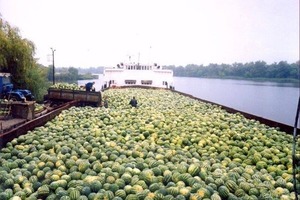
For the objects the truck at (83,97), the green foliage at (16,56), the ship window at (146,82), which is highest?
the green foliage at (16,56)

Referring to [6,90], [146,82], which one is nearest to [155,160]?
[6,90]

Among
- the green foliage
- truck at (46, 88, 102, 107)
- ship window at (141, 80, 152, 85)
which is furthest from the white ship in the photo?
truck at (46, 88, 102, 107)

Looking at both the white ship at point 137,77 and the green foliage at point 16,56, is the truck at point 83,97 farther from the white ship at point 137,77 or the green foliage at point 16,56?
the white ship at point 137,77

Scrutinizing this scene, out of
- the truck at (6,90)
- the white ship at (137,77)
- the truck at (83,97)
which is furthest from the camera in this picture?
the white ship at (137,77)

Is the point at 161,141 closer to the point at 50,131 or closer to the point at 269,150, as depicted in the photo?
the point at 269,150

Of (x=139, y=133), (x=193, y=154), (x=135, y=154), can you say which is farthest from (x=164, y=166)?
(x=139, y=133)

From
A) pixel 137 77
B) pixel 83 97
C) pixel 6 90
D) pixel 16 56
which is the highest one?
pixel 16 56

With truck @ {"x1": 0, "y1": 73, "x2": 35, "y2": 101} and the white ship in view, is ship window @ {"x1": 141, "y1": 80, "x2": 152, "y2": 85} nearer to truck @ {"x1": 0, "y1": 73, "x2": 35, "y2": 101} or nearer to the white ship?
the white ship

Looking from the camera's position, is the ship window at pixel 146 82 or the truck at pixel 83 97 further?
the ship window at pixel 146 82

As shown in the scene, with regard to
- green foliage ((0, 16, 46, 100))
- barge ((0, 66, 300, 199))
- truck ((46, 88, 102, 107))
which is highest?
green foliage ((0, 16, 46, 100))

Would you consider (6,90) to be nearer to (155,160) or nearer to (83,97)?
(83,97)

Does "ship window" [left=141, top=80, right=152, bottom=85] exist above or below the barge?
above

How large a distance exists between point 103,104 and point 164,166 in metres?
11.2

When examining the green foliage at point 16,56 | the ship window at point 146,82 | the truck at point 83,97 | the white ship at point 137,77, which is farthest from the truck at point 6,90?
the ship window at point 146,82
